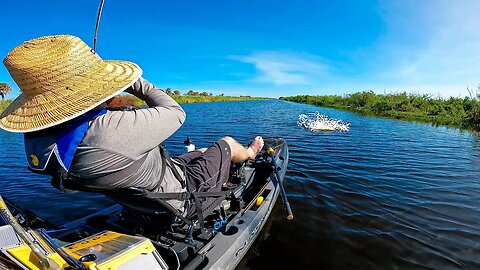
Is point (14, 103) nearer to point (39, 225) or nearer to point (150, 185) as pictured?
point (150, 185)

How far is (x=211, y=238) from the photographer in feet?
10.9

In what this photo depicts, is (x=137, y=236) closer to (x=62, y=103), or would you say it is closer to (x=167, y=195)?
(x=167, y=195)

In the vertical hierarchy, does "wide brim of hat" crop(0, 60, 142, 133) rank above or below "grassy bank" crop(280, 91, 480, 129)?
below

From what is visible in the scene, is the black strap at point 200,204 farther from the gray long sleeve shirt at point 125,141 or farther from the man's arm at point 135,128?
the man's arm at point 135,128

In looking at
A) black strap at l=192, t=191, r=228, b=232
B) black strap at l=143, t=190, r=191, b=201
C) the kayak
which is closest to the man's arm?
black strap at l=143, t=190, r=191, b=201

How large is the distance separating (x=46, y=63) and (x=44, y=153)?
0.65 meters

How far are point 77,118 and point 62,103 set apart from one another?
0.14 meters

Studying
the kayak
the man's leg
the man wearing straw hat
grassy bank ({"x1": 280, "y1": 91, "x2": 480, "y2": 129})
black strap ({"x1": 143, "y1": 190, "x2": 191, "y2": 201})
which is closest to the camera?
the kayak

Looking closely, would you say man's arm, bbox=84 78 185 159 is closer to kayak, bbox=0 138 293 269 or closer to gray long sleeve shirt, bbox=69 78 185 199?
gray long sleeve shirt, bbox=69 78 185 199

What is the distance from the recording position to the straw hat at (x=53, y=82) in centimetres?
188

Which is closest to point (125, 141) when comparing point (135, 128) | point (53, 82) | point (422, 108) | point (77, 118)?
point (135, 128)

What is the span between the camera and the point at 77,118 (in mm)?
1950

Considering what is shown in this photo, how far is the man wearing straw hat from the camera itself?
1.90 meters

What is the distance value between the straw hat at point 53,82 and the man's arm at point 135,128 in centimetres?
16
